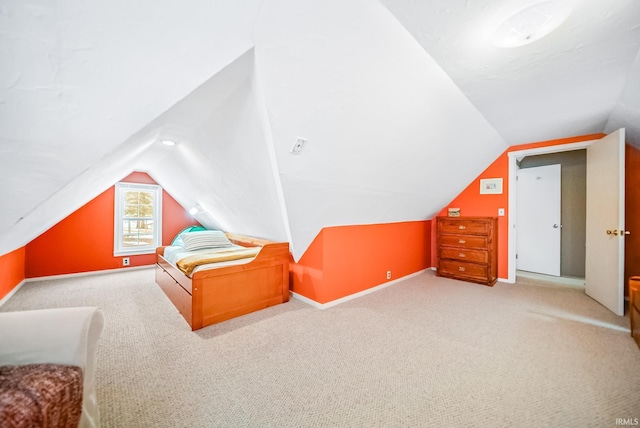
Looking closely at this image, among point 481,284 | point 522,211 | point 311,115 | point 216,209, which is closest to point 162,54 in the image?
point 311,115

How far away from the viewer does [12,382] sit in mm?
849

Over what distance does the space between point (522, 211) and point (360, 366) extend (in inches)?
176

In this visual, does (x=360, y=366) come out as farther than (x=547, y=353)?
No

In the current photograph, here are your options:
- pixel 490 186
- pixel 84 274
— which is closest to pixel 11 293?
pixel 84 274

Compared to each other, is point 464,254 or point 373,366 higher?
point 464,254

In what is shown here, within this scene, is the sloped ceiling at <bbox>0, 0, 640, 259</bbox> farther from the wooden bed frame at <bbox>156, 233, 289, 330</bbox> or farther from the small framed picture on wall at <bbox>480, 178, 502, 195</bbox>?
the small framed picture on wall at <bbox>480, 178, 502, 195</bbox>

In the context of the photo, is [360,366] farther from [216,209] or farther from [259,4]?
[216,209]

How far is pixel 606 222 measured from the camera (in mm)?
2656

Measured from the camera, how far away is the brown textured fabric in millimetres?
750

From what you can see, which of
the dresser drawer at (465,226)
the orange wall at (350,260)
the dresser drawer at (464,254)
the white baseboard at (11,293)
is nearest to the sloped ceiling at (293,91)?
the orange wall at (350,260)

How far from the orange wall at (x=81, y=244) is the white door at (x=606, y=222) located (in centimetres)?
693

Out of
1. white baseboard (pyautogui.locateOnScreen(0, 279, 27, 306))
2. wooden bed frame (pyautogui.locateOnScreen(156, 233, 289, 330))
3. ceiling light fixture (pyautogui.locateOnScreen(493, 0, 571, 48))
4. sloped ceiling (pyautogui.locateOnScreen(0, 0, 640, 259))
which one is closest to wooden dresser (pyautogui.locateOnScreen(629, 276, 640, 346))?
sloped ceiling (pyautogui.locateOnScreen(0, 0, 640, 259))

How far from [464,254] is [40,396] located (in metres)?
4.44

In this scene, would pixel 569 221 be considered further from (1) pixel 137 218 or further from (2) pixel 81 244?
(2) pixel 81 244
